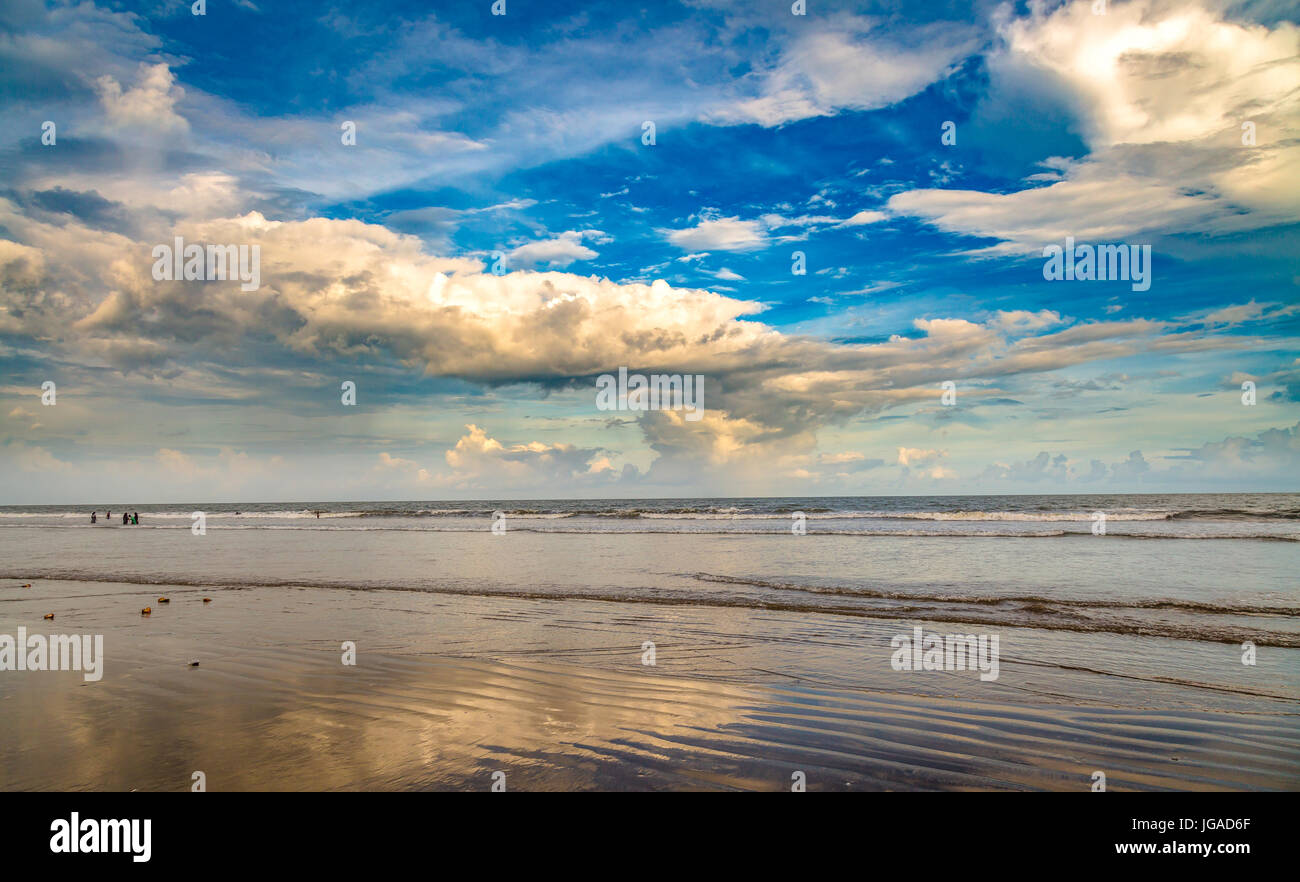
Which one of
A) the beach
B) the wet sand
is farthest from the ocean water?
the wet sand

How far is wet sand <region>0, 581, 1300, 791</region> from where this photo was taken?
17.5 feet

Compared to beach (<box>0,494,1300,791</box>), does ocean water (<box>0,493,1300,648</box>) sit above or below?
below

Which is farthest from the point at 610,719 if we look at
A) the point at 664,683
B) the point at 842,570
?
the point at 842,570

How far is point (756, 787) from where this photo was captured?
200 inches

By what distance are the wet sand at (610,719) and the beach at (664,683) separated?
1.5 inches

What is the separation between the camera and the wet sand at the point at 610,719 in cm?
534

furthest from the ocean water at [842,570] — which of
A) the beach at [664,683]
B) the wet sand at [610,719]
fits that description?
the wet sand at [610,719]

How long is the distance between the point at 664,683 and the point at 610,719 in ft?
5.63

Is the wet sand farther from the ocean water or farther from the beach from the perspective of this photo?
the ocean water

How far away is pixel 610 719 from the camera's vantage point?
6.80 metres

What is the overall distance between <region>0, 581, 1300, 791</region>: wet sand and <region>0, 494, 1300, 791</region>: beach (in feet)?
0.13

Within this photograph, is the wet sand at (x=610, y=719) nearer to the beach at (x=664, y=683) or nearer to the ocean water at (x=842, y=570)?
the beach at (x=664, y=683)
